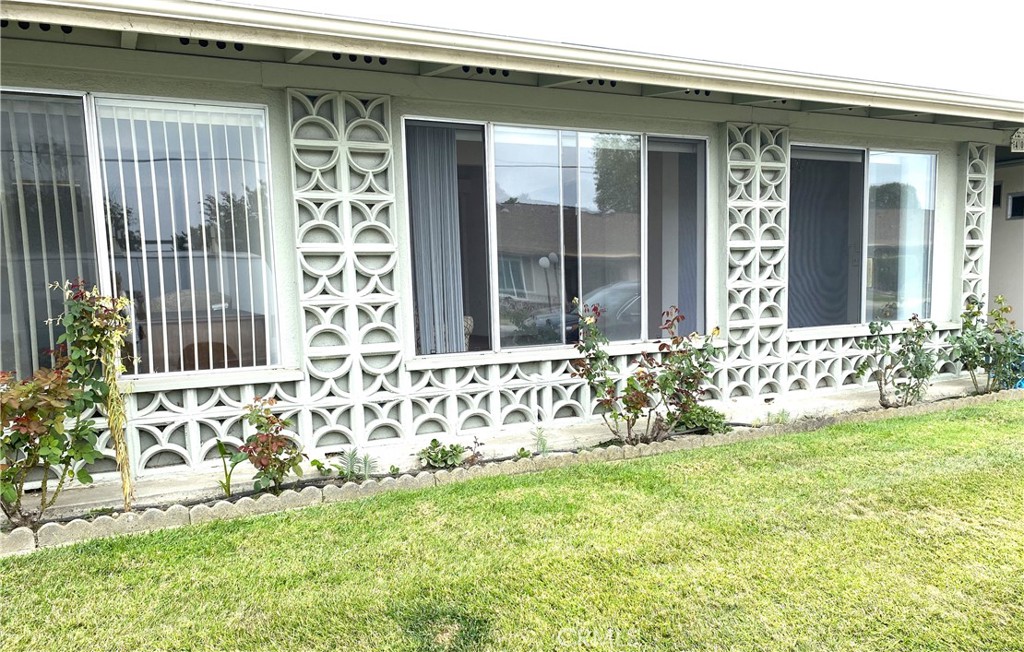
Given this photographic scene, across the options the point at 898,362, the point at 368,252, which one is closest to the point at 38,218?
the point at 368,252

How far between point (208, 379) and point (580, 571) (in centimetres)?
286

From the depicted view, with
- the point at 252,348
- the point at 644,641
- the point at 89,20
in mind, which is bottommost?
the point at 644,641

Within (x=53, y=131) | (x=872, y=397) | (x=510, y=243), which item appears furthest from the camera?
(x=872, y=397)

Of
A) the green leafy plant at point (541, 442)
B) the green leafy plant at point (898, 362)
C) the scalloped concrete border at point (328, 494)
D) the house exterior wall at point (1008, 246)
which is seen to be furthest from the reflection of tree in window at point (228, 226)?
the house exterior wall at point (1008, 246)

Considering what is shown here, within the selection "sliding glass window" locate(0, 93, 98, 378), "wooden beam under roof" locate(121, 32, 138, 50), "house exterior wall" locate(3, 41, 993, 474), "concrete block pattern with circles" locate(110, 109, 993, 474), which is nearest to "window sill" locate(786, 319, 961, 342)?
"house exterior wall" locate(3, 41, 993, 474)

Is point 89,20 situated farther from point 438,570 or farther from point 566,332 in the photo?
point 566,332

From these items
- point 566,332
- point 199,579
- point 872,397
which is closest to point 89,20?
point 199,579

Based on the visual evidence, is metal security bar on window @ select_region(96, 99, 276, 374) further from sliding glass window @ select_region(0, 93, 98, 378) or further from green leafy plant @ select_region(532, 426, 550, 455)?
green leafy plant @ select_region(532, 426, 550, 455)

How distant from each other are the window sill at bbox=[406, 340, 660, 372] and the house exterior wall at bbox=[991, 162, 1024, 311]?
570 cm

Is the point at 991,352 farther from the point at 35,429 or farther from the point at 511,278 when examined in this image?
the point at 35,429

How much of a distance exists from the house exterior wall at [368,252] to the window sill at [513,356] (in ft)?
0.05

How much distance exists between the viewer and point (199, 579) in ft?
11.1

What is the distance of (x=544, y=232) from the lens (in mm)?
5840

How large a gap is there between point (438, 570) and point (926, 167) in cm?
682
